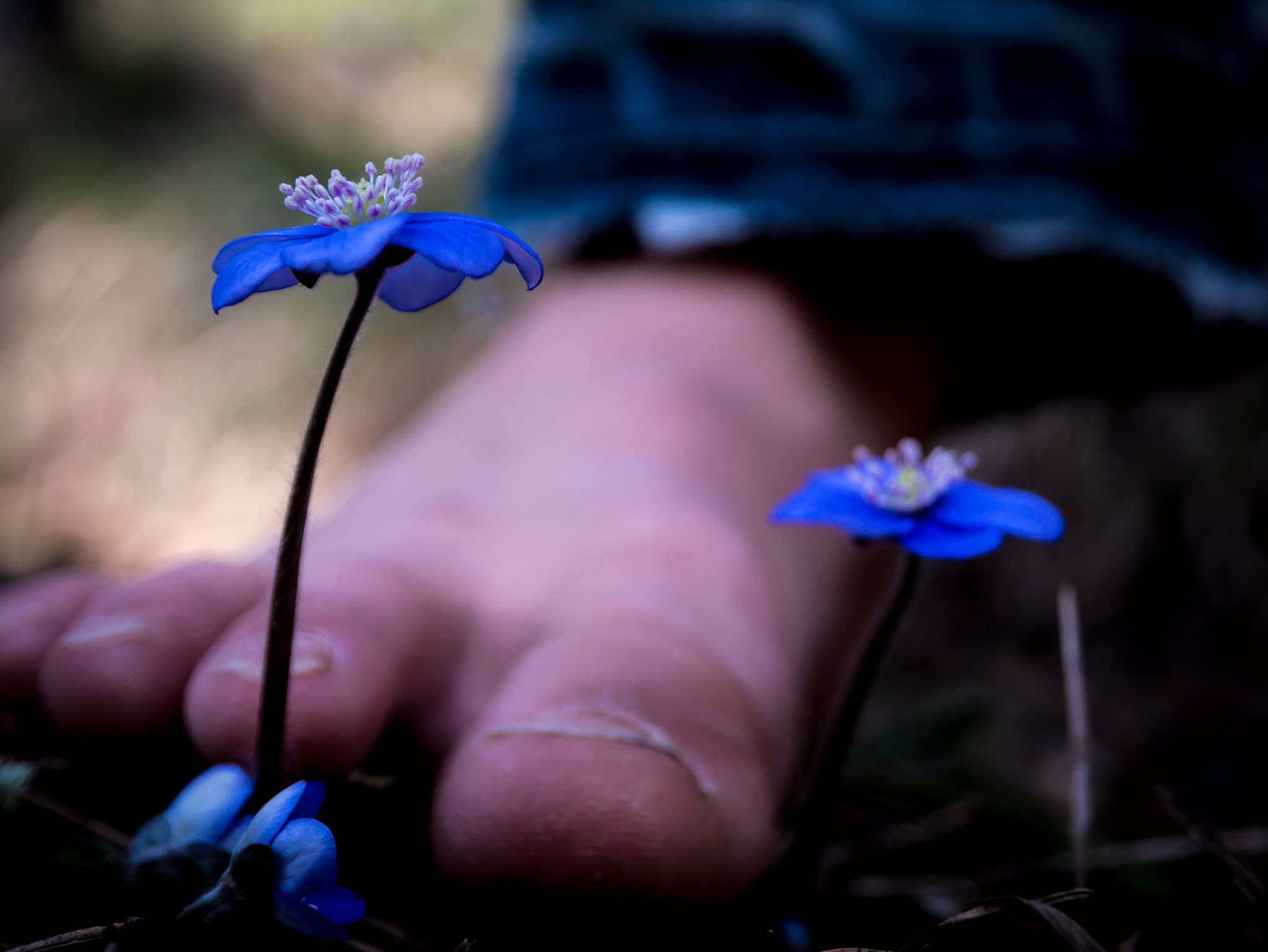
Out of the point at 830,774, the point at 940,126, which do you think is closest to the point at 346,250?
the point at 830,774

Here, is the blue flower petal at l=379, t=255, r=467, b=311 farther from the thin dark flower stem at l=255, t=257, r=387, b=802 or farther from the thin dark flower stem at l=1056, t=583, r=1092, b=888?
the thin dark flower stem at l=1056, t=583, r=1092, b=888

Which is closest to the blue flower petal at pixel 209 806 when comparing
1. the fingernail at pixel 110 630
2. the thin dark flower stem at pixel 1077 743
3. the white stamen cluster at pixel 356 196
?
the fingernail at pixel 110 630

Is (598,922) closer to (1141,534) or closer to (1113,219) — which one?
(1113,219)

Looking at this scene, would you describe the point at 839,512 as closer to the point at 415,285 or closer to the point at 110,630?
the point at 415,285

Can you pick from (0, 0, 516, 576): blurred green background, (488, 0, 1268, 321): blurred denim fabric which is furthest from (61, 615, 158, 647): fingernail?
(0, 0, 516, 576): blurred green background

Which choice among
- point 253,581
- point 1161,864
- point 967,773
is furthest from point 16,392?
point 1161,864

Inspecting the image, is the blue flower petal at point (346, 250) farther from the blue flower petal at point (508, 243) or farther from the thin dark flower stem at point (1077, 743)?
the thin dark flower stem at point (1077, 743)
